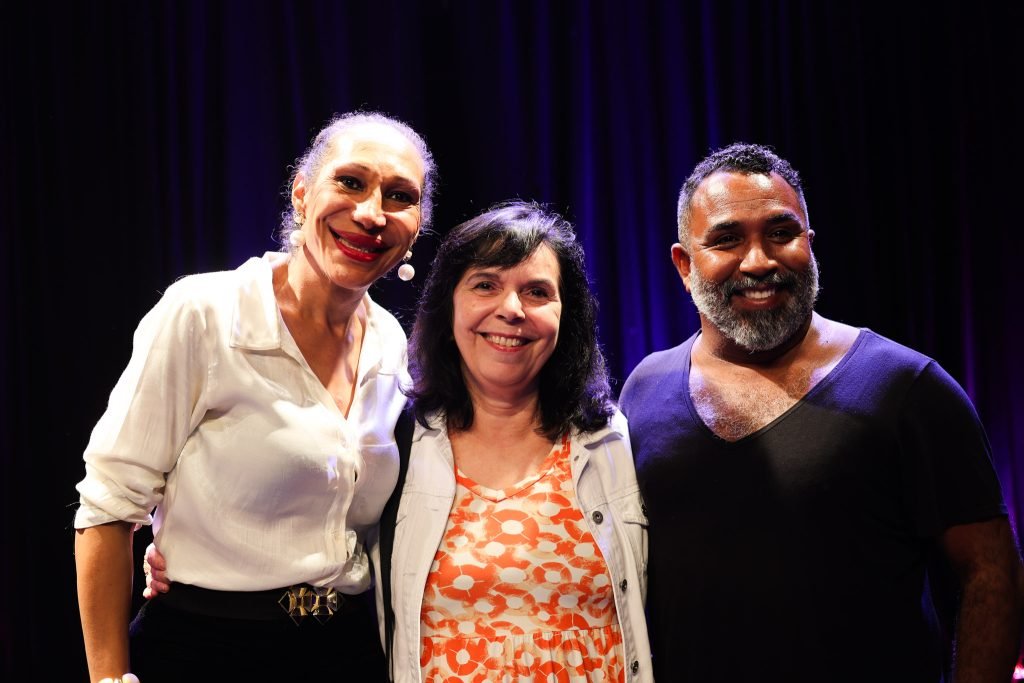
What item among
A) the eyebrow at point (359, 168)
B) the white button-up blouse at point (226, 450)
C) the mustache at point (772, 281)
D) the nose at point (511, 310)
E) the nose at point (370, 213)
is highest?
the eyebrow at point (359, 168)

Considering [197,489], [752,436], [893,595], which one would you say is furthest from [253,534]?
[893,595]

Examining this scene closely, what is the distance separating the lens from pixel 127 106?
11.4ft

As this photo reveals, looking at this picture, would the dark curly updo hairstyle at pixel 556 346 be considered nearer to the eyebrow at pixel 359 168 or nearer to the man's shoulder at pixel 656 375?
the man's shoulder at pixel 656 375

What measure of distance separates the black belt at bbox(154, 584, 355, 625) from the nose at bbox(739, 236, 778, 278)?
127 centimetres

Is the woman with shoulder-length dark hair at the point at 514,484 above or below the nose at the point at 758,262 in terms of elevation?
below

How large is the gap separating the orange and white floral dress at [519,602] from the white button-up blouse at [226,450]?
24cm

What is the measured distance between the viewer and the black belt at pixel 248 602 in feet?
5.76

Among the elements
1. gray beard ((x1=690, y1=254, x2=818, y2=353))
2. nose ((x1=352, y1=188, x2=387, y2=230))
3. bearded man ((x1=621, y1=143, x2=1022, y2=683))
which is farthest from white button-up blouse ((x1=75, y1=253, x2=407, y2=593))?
gray beard ((x1=690, y1=254, x2=818, y2=353))

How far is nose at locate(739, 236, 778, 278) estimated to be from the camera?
207 cm

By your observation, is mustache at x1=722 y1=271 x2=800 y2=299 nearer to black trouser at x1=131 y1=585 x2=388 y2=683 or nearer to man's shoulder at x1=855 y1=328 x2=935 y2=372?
man's shoulder at x1=855 y1=328 x2=935 y2=372

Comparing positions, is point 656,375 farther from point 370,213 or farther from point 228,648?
point 228,648

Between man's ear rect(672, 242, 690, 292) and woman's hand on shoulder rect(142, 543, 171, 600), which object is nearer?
woman's hand on shoulder rect(142, 543, 171, 600)

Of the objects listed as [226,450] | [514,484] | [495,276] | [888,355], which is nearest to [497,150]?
[495,276]

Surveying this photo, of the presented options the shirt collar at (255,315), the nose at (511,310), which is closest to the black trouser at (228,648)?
the shirt collar at (255,315)
